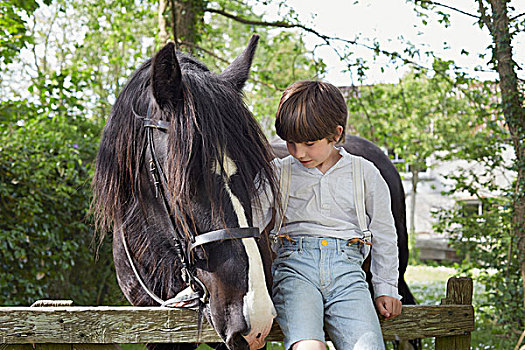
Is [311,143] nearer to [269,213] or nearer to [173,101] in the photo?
[269,213]

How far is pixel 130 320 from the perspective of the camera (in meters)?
2.11

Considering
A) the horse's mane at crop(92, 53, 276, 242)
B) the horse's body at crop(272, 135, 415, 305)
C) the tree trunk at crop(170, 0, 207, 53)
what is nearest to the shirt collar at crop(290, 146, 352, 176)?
the horse's mane at crop(92, 53, 276, 242)

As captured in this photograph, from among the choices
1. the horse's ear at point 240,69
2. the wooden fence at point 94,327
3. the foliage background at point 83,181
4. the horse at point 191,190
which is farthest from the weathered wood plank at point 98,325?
the foliage background at point 83,181

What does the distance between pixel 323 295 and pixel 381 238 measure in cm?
41

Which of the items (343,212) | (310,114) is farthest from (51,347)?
(310,114)

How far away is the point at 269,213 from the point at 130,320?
2.44ft

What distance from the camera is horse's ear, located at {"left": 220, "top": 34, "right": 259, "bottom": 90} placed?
94.9 inches

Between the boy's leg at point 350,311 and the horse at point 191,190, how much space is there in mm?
295

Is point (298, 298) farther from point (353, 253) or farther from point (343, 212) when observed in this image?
point (343, 212)

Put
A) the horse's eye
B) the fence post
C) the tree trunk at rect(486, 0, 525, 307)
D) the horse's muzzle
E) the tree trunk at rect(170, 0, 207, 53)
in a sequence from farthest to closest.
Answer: the tree trunk at rect(170, 0, 207, 53)
the tree trunk at rect(486, 0, 525, 307)
the fence post
the horse's eye
the horse's muzzle

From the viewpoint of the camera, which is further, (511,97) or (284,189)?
(511,97)

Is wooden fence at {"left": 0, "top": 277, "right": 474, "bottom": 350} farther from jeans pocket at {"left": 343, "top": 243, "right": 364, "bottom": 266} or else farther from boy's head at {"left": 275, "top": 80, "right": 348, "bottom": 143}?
boy's head at {"left": 275, "top": 80, "right": 348, "bottom": 143}

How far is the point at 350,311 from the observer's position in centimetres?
203

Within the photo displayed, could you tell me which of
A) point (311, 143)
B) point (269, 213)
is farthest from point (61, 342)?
point (311, 143)
